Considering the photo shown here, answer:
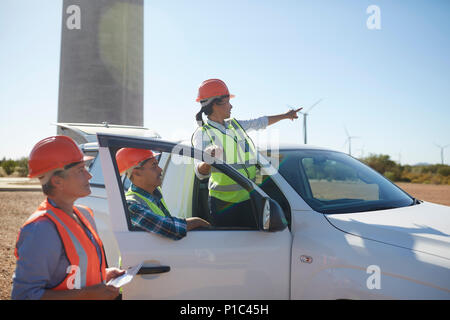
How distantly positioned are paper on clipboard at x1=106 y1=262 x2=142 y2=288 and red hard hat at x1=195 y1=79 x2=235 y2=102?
64.1 inches

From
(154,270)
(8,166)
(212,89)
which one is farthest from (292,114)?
(8,166)

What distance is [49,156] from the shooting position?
1621 millimetres

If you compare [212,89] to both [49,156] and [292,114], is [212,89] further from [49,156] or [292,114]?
[49,156]

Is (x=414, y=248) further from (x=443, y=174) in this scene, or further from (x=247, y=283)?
(x=443, y=174)

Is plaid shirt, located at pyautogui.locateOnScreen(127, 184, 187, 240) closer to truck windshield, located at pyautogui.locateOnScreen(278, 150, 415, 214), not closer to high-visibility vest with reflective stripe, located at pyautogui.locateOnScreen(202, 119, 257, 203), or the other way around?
high-visibility vest with reflective stripe, located at pyautogui.locateOnScreen(202, 119, 257, 203)

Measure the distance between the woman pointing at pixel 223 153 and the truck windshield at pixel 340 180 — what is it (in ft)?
1.07

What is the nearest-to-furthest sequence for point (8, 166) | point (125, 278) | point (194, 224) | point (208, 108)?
point (125, 278) < point (194, 224) < point (208, 108) < point (8, 166)

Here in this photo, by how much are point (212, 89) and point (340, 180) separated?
4.65 feet

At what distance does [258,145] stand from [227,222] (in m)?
0.81

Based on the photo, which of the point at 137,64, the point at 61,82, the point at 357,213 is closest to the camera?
the point at 357,213

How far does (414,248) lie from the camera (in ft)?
6.31

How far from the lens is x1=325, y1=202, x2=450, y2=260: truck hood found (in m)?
1.95

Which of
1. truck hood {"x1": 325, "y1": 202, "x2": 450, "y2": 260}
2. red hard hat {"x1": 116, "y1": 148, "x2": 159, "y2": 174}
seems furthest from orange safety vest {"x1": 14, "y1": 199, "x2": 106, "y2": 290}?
truck hood {"x1": 325, "y1": 202, "x2": 450, "y2": 260}
